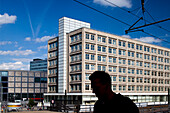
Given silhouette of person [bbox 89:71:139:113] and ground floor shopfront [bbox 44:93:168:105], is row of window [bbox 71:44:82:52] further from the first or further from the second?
silhouette of person [bbox 89:71:139:113]

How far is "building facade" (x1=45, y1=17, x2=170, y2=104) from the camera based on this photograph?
203 ft

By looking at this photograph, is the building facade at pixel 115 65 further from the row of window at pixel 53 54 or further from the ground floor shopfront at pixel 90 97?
the row of window at pixel 53 54

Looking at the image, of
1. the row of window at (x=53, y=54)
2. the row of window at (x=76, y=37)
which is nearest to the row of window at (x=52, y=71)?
the row of window at (x=53, y=54)

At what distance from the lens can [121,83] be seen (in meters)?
68.5

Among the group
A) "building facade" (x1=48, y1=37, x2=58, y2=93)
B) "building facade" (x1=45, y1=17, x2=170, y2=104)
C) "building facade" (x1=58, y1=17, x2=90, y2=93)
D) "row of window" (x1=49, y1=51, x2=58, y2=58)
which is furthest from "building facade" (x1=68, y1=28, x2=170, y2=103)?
"row of window" (x1=49, y1=51, x2=58, y2=58)

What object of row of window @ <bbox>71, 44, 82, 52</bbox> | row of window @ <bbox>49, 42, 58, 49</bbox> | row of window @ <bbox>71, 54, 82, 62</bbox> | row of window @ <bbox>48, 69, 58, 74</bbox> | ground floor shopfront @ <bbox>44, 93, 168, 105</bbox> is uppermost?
row of window @ <bbox>49, 42, 58, 49</bbox>

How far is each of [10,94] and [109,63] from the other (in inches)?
2304

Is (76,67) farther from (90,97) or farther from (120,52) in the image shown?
(120,52)

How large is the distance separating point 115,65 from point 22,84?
56.9m

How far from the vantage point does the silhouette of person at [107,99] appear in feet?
6.36

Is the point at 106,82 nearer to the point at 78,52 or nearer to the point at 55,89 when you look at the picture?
the point at 78,52

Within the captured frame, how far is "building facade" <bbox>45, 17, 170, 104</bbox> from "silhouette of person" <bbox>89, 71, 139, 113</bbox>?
58.4 meters

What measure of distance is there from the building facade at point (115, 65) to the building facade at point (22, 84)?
36.9 metres

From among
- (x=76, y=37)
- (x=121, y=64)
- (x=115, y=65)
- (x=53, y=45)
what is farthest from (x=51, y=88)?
(x=121, y=64)
